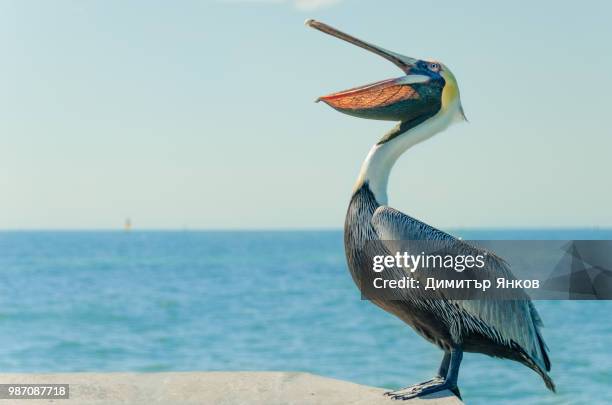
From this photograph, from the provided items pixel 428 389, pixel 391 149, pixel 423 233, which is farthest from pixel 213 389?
pixel 391 149

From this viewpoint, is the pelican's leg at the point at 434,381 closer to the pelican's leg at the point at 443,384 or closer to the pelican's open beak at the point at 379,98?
the pelican's leg at the point at 443,384

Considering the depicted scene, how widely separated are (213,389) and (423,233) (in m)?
1.69

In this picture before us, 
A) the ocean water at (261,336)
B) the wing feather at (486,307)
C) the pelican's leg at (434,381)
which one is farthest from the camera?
the ocean water at (261,336)

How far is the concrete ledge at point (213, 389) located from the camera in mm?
4723

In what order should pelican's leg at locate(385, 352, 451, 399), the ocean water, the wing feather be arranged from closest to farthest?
the wing feather < pelican's leg at locate(385, 352, 451, 399) < the ocean water

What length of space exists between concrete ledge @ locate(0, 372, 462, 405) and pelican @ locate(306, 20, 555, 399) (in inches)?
10.3

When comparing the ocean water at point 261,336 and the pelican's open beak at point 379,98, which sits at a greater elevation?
the pelican's open beak at point 379,98

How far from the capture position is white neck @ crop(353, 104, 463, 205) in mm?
4742

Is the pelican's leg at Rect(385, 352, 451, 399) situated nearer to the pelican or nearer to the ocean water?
the pelican

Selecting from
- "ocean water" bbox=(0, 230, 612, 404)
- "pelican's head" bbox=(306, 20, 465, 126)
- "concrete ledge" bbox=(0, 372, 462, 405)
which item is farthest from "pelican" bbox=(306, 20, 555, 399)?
"ocean water" bbox=(0, 230, 612, 404)

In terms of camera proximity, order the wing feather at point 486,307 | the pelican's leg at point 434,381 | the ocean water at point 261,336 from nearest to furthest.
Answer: the wing feather at point 486,307 < the pelican's leg at point 434,381 < the ocean water at point 261,336

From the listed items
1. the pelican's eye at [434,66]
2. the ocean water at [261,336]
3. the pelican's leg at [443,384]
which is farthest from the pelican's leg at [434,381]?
the ocean water at [261,336]

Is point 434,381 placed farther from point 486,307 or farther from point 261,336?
A: point 261,336

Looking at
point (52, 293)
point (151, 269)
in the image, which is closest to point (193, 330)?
point (52, 293)
